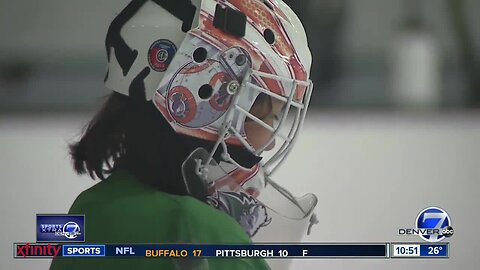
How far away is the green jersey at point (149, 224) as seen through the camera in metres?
2.00

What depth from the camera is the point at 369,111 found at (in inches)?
81.0

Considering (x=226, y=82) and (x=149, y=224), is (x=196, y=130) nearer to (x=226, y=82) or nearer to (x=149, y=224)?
(x=226, y=82)

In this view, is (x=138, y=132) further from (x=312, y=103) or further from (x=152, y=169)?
(x=312, y=103)

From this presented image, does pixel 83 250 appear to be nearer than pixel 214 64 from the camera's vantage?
No

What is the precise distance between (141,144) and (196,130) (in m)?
0.19

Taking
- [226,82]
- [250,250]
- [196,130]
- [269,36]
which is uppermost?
[269,36]

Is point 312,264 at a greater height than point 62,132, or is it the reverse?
point 62,132

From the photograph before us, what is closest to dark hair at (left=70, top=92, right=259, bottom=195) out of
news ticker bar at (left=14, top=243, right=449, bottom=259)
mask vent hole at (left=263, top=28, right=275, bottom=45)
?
news ticker bar at (left=14, top=243, right=449, bottom=259)

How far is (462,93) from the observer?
2.06 metres

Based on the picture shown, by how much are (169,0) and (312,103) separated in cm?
55

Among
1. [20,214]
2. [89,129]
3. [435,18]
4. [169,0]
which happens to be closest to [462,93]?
[435,18]

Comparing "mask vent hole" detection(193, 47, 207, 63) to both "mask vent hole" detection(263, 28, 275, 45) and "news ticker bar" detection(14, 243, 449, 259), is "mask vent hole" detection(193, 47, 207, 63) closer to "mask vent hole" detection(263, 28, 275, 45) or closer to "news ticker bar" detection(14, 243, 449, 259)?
"mask vent hole" detection(263, 28, 275, 45)

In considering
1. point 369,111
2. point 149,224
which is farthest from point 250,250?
point 369,111

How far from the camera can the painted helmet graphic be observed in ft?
6.34
